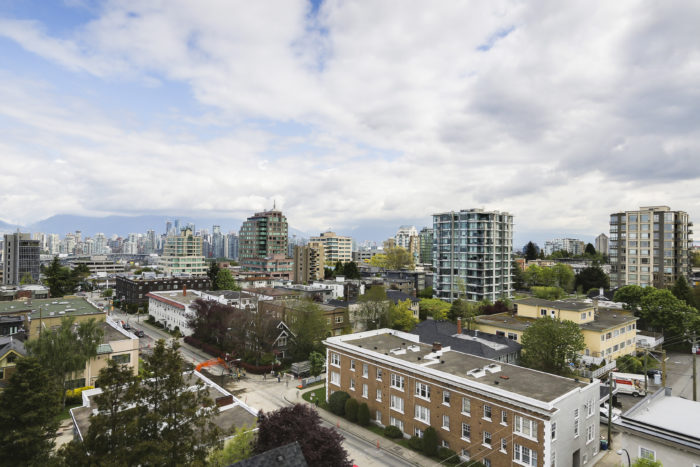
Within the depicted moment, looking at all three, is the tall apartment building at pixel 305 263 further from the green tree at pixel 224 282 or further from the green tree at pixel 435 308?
the green tree at pixel 435 308

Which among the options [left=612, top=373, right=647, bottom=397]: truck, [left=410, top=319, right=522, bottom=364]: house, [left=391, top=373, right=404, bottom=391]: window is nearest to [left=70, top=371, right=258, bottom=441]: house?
[left=391, top=373, right=404, bottom=391]: window

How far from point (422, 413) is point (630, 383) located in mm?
29361

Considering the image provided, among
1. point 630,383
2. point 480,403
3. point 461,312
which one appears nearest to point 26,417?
point 480,403

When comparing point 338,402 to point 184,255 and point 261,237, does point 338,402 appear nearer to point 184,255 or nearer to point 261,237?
point 184,255

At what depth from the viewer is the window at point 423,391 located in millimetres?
31281

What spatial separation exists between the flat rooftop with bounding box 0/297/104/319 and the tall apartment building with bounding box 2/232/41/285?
103 metres

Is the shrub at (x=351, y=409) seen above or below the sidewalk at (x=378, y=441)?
above

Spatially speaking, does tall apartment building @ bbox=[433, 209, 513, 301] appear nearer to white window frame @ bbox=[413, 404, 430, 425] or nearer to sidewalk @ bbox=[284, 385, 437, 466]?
sidewalk @ bbox=[284, 385, 437, 466]

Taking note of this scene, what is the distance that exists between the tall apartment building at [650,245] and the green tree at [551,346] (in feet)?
203

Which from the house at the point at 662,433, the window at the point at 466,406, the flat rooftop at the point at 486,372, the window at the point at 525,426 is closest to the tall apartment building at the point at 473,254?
the flat rooftop at the point at 486,372

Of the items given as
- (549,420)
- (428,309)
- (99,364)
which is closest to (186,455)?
(549,420)

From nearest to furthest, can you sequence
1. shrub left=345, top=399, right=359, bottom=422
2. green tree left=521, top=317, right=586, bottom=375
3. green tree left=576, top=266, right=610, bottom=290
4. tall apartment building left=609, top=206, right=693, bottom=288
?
1. shrub left=345, top=399, right=359, bottom=422
2. green tree left=521, top=317, right=586, bottom=375
3. tall apartment building left=609, top=206, right=693, bottom=288
4. green tree left=576, top=266, right=610, bottom=290

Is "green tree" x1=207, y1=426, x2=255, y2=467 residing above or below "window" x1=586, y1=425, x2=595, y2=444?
above

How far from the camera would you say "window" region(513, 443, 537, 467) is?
24844mm
